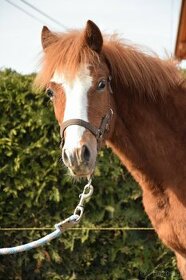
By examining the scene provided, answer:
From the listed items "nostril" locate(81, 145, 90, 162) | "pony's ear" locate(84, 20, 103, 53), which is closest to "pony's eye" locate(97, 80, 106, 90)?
"pony's ear" locate(84, 20, 103, 53)

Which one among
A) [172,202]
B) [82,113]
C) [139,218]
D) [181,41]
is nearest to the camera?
[82,113]

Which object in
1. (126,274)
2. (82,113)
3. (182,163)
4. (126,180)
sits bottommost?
(126,274)

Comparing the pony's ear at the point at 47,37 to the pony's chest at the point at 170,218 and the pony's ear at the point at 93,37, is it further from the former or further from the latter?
the pony's chest at the point at 170,218

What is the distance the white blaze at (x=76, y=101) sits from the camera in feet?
8.49

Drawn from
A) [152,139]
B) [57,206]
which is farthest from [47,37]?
[57,206]

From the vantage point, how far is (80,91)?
2691 mm

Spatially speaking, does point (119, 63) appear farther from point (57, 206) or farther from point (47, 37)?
point (57, 206)

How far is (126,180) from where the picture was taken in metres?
5.08

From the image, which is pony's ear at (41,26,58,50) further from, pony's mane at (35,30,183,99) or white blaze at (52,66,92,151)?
white blaze at (52,66,92,151)

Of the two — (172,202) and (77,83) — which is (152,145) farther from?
(77,83)

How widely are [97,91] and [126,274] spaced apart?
2.93 metres

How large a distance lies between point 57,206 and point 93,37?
2.66 metres

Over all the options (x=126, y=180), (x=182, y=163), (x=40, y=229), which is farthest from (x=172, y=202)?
(x=40, y=229)

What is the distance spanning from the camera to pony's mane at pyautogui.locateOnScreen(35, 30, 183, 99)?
283 centimetres
